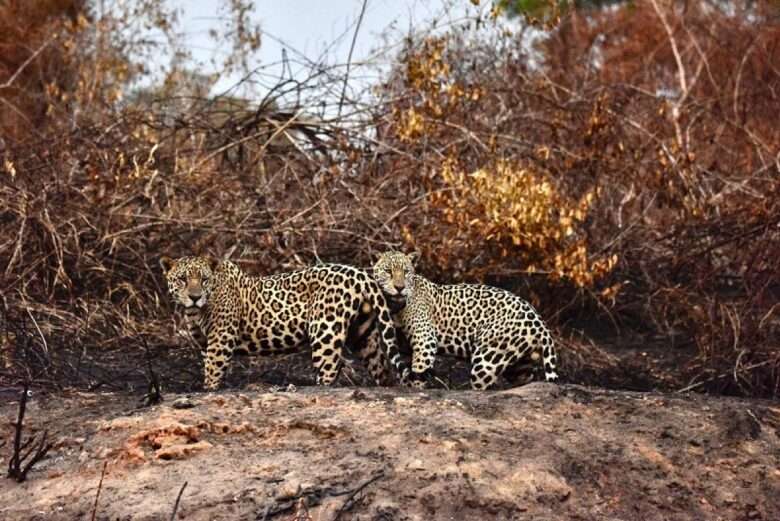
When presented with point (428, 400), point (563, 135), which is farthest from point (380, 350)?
point (563, 135)

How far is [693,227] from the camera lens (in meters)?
11.6

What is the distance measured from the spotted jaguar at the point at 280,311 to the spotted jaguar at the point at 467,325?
21 cm

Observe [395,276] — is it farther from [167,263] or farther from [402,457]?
[402,457]

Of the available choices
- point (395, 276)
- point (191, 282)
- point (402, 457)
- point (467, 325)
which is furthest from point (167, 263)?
point (402, 457)

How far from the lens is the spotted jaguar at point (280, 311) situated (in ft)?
26.9

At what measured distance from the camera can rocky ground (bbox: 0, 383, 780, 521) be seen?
6016 mm

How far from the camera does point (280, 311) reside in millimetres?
8336

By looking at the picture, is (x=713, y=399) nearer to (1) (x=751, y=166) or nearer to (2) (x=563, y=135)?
(2) (x=563, y=135)

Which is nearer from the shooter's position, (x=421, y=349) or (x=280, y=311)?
(x=280, y=311)

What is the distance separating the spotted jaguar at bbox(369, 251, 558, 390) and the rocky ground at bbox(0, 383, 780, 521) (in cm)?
95

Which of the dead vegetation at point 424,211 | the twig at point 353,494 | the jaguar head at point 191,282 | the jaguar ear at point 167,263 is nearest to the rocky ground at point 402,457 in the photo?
the twig at point 353,494

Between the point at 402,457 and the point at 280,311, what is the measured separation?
2.17 metres

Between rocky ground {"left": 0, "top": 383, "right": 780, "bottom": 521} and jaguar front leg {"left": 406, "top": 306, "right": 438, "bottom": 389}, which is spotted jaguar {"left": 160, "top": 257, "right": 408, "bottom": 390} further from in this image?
rocky ground {"left": 0, "top": 383, "right": 780, "bottom": 521}

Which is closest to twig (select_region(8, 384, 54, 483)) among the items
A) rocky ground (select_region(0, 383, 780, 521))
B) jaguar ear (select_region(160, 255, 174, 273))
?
rocky ground (select_region(0, 383, 780, 521))
